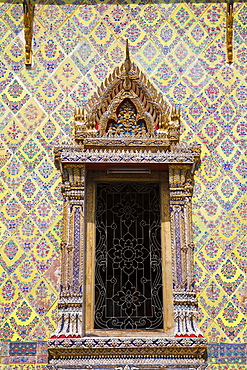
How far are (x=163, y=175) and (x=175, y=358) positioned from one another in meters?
2.31

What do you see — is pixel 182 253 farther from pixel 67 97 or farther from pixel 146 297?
pixel 67 97

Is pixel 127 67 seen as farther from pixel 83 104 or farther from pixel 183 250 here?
pixel 183 250

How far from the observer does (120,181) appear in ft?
25.5

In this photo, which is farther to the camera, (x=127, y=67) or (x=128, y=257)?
(x=127, y=67)

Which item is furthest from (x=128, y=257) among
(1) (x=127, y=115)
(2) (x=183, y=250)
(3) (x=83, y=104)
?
(3) (x=83, y=104)

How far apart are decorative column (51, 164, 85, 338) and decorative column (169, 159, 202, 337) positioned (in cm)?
112

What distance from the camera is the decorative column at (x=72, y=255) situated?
697cm

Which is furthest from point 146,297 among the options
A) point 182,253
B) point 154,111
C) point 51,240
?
point 154,111

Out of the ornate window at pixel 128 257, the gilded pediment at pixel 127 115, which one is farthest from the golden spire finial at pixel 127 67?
the ornate window at pixel 128 257

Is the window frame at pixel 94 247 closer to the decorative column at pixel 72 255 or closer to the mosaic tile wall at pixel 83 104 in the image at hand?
the decorative column at pixel 72 255

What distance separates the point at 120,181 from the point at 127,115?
89 centimetres

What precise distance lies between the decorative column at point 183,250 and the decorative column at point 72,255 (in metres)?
1.12

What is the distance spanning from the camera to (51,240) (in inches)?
293

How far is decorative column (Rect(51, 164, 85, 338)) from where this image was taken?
6973mm
